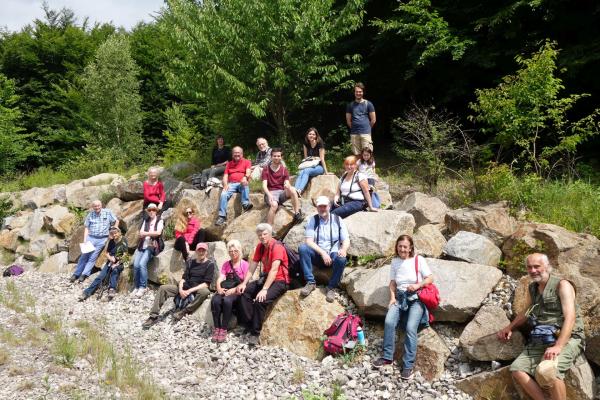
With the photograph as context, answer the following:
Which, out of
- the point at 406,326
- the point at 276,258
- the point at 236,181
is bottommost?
the point at 406,326

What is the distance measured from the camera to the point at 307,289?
701 cm

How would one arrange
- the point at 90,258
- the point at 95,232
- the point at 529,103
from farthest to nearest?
the point at 95,232 → the point at 90,258 → the point at 529,103

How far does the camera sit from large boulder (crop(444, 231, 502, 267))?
6.99 m

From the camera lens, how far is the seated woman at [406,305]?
5766mm

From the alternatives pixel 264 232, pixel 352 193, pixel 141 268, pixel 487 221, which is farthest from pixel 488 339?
pixel 141 268

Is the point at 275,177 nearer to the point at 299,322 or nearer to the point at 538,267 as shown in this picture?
the point at 299,322

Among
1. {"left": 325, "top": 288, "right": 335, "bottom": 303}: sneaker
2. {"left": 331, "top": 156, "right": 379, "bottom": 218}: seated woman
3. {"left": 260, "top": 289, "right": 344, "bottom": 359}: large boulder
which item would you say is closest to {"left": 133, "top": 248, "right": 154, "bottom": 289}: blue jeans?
{"left": 260, "top": 289, "right": 344, "bottom": 359}: large boulder

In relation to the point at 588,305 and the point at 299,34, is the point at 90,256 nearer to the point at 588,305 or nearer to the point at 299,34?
the point at 299,34

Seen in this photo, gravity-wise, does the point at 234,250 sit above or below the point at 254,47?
below

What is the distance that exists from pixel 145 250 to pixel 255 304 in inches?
147

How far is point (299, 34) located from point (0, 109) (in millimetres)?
19088

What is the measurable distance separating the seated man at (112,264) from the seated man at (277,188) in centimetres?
385

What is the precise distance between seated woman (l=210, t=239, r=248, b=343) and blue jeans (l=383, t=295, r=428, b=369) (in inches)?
101

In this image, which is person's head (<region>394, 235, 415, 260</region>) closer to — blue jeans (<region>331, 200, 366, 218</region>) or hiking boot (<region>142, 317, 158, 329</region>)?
blue jeans (<region>331, 200, 366, 218</region>)
